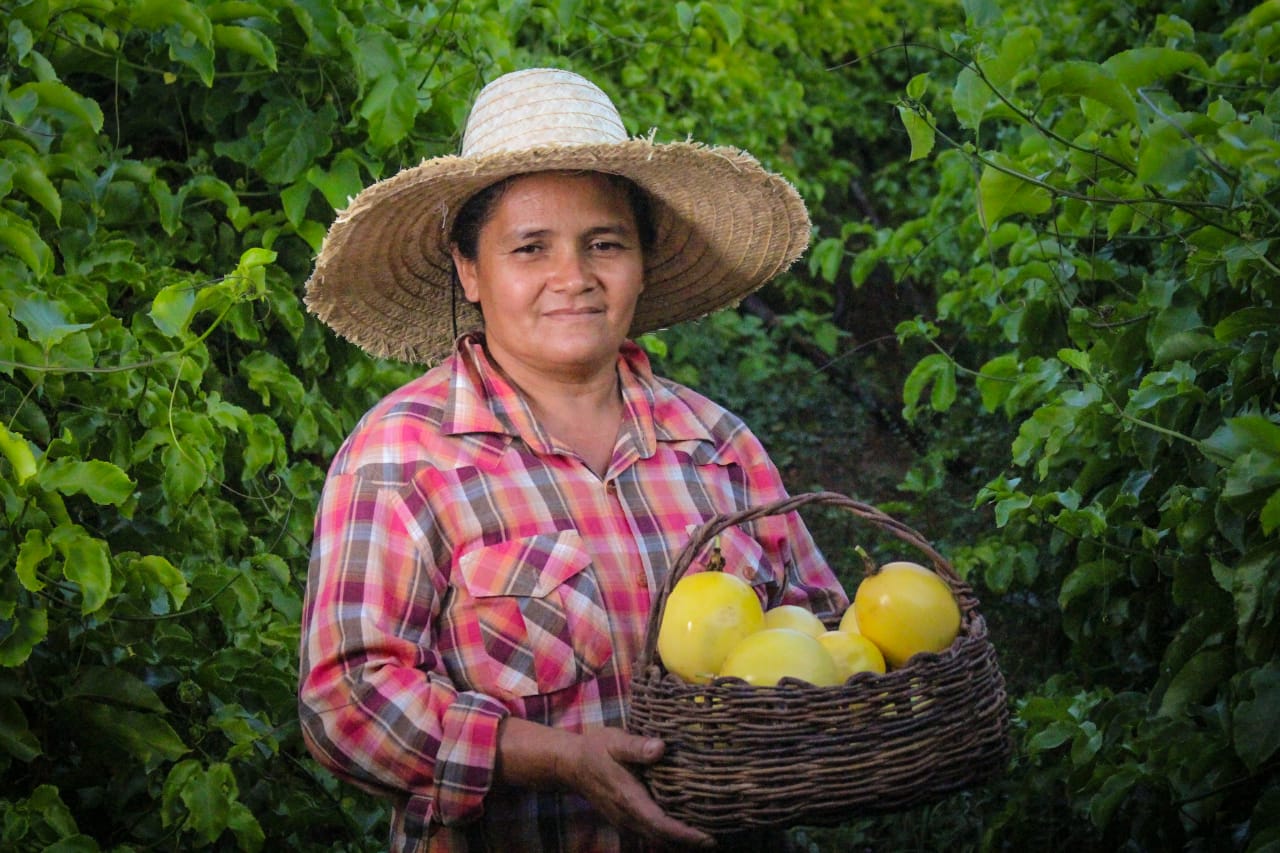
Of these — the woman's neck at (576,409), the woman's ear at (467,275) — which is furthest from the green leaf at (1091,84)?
the woman's ear at (467,275)

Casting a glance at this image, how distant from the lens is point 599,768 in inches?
78.4

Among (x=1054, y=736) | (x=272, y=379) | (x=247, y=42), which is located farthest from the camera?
(x=272, y=379)

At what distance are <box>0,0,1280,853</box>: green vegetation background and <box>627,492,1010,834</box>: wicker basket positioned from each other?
419 millimetres

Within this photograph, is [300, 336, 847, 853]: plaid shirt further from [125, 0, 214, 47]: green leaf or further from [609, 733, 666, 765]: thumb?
[125, 0, 214, 47]: green leaf

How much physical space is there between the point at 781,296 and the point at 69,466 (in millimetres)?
6517

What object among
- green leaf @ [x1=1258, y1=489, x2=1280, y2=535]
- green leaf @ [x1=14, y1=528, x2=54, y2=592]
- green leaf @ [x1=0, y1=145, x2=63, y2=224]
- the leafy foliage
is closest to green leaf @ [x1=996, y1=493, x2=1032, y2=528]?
the leafy foliage

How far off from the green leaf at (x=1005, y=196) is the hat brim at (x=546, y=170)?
18.8 inches

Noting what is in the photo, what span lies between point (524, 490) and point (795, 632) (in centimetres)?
55

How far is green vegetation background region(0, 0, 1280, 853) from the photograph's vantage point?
2.16 m

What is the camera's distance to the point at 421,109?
324 cm

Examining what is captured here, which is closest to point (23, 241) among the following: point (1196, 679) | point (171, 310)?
point (171, 310)

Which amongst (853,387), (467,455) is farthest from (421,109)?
(853,387)

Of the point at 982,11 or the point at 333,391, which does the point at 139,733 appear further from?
the point at 982,11

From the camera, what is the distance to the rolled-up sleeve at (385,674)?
209 centimetres
